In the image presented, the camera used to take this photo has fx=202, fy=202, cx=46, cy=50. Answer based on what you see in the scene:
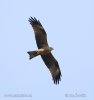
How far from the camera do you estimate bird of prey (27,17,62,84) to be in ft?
19.6

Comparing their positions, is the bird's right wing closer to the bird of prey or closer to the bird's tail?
the bird of prey

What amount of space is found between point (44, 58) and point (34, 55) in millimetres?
776

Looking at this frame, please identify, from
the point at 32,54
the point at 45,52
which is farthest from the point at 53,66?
the point at 32,54

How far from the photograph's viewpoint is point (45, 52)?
597 cm

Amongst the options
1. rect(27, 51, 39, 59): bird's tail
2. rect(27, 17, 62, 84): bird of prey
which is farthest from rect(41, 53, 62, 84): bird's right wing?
rect(27, 51, 39, 59): bird's tail

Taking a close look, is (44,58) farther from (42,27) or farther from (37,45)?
(42,27)

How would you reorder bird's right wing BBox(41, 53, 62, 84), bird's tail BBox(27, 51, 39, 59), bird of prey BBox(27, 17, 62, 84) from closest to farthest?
bird's tail BBox(27, 51, 39, 59)
bird of prey BBox(27, 17, 62, 84)
bird's right wing BBox(41, 53, 62, 84)

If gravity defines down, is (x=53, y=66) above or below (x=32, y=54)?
below

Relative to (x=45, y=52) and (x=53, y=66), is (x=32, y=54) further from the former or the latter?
(x=53, y=66)

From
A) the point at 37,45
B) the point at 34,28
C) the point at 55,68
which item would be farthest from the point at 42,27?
the point at 55,68

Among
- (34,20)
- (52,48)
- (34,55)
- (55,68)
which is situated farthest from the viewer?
(34,20)

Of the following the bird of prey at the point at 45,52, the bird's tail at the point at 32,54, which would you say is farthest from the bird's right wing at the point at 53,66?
the bird's tail at the point at 32,54

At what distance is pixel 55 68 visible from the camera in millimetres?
6422

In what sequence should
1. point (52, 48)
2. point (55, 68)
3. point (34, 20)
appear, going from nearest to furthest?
point (52, 48), point (55, 68), point (34, 20)
